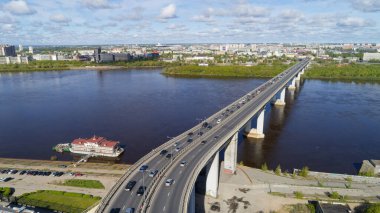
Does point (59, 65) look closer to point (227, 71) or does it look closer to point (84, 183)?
point (227, 71)

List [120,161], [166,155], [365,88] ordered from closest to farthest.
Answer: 1. [166,155]
2. [120,161]
3. [365,88]

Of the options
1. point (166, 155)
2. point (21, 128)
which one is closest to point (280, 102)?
point (166, 155)

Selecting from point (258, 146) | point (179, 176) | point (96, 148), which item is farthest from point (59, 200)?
point (258, 146)

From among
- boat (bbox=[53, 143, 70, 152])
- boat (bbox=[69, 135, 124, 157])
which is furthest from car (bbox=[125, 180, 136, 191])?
boat (bbox=[53, 143, 70, 152])

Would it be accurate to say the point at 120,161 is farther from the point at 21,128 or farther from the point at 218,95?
the point at 218,95

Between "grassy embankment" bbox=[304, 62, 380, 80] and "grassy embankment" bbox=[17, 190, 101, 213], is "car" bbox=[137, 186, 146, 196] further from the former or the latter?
"grassy embankment" bbox=[304, 62, 380, 80]
